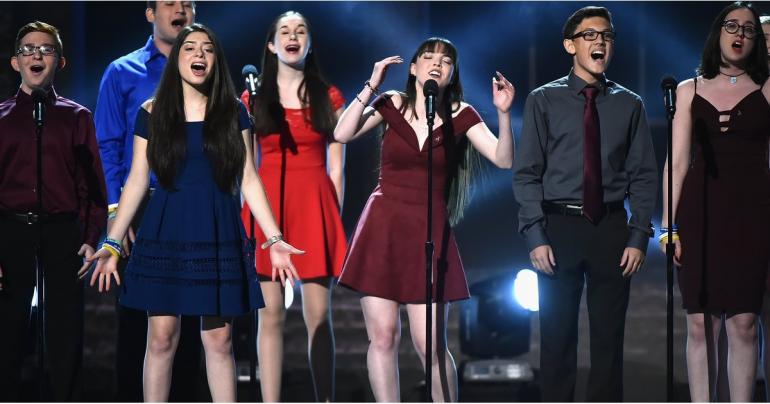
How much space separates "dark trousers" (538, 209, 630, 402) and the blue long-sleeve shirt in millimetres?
1955

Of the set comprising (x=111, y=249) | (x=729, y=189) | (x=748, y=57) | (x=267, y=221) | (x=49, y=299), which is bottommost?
(x=49, y=299)

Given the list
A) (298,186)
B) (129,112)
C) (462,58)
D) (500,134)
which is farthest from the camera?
(462,58)

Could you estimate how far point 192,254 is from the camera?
4.16 m

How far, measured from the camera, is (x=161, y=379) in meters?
4.22

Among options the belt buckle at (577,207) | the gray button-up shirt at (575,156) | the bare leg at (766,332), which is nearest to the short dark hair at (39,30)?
the gray button-up shirt at (575,156)

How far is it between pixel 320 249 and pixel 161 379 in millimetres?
1018

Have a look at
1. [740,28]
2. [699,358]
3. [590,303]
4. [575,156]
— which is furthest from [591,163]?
[699,358]

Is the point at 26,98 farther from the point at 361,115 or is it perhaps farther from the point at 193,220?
the point at 361,115

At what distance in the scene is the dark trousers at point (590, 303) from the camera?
4.34 meters

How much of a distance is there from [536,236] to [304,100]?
1.30m

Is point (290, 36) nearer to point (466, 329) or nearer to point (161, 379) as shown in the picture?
point (161, 379)

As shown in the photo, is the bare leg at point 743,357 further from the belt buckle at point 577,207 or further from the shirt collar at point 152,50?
the shirt collar at point 152,50

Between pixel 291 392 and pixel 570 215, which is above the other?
pixel 570 215

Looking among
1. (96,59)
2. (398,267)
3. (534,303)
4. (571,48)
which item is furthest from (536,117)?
(96,59)
